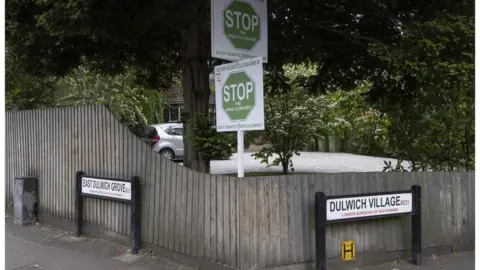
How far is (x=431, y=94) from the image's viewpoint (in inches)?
234

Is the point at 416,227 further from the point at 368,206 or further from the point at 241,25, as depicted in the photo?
the point at 241,25

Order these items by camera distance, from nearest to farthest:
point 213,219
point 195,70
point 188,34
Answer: point 213,219, point 188,34, point 195,70

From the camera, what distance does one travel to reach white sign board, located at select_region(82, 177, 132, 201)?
6.59 metres

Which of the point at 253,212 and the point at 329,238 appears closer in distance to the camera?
the point at 253,212

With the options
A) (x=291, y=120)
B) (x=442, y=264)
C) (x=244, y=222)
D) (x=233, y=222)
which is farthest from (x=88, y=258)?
(x=291, y=120)

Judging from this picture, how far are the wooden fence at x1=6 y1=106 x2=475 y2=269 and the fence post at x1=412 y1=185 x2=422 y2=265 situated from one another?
0.39ft

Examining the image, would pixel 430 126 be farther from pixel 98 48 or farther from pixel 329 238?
pixel 98 48

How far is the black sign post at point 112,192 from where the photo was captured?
21.0ft

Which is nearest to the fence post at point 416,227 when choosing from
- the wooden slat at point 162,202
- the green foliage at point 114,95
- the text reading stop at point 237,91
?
the text reading stop at point 237,91

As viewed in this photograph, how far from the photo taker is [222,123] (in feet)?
18.7

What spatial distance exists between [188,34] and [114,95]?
38.9ft

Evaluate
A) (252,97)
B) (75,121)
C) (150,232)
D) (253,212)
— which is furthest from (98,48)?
(253,212)

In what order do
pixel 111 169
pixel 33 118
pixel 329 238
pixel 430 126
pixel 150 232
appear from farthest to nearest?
pixel 33 118 → pixel 430 126 → pixel 111 169 → pixel 150 232 → pixel 329 238

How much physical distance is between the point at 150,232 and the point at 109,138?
4.87 ft
